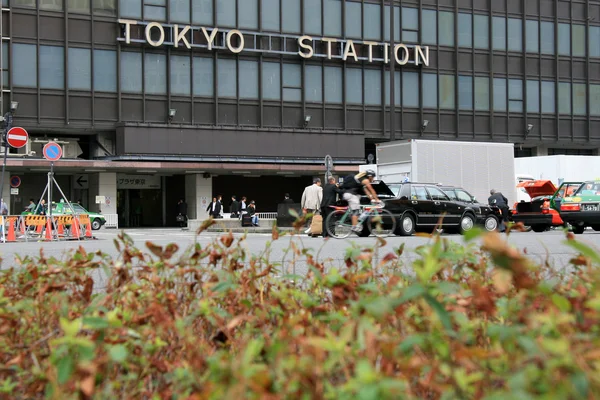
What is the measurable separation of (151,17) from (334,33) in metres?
A: 10.0

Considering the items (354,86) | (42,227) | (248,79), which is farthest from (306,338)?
(354,86)

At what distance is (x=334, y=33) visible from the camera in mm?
45812

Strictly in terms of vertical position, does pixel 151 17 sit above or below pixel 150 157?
above

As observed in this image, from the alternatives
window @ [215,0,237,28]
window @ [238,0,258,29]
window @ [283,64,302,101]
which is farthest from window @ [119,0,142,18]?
window @ [283,64,302,101]

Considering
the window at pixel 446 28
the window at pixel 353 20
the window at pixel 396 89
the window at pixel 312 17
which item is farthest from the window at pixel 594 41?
the window at pixel 312 17

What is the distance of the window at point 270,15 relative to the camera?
145 ft

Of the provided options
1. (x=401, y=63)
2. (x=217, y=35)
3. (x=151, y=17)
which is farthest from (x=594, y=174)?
(x=151, y=17)

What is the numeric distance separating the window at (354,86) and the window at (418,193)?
2069cm

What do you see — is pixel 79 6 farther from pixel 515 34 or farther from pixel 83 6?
pixel 515 34

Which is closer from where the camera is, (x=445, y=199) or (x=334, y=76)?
(x=445, y=199)

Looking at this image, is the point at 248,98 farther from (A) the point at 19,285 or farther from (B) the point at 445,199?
(A) the point at 19,285

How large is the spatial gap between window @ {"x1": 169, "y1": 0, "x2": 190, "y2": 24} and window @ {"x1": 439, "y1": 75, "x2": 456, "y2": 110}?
49.3 ft

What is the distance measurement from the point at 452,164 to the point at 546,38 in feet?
74.1

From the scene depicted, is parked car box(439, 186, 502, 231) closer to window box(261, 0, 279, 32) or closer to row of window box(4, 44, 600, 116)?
row of window box(4, 44, 600, 116)
